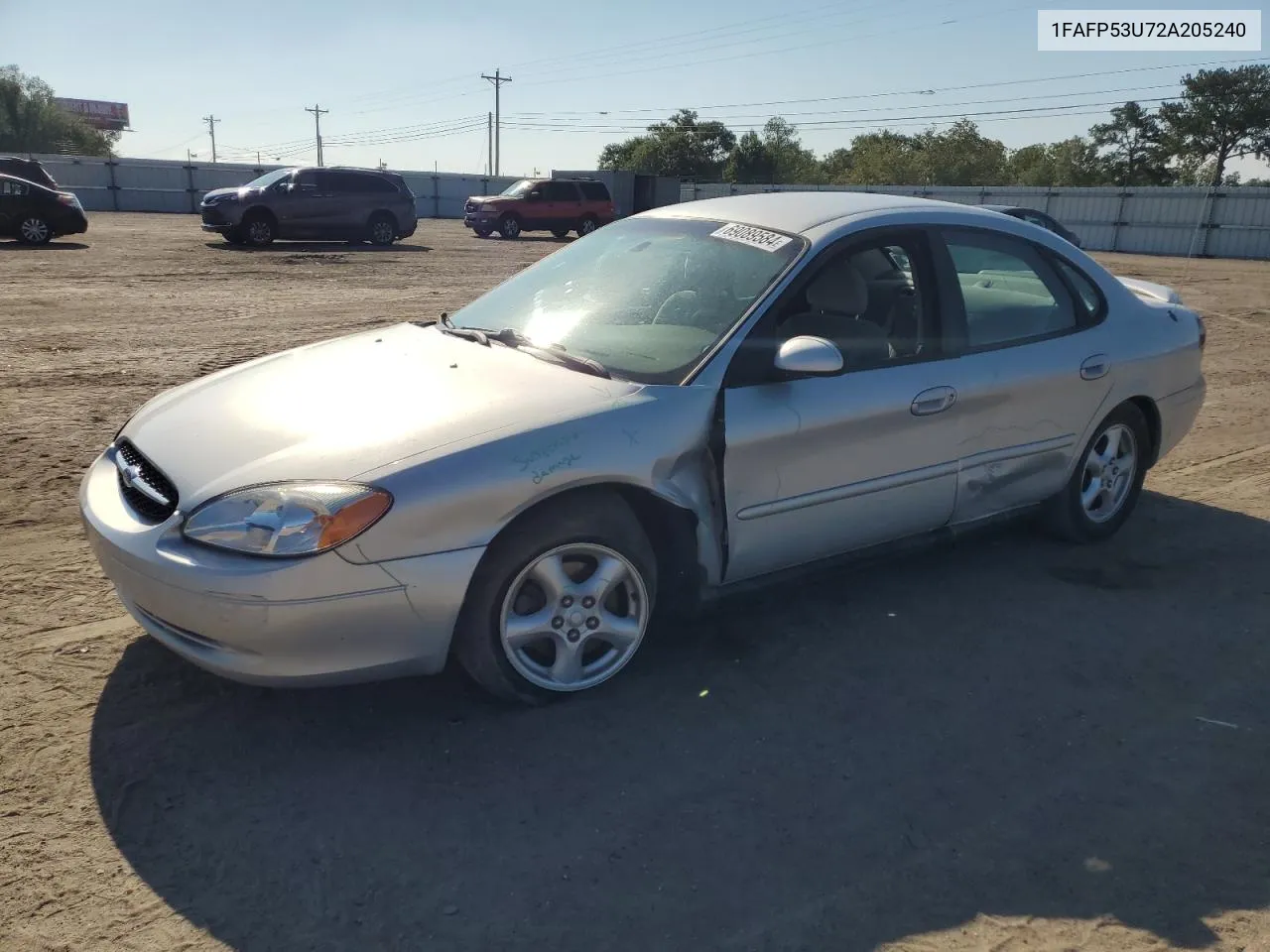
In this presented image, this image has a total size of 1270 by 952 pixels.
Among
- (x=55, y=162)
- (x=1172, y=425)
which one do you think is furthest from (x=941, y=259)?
(x=55, y=162)

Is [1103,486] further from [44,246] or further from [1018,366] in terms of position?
[44,246]

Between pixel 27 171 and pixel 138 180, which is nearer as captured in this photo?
pixel 27 171

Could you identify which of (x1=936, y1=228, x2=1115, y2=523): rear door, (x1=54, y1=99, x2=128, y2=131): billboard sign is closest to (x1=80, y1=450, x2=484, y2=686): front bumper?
(x1=936, y1=228, x2=1115, y2=523): rear door

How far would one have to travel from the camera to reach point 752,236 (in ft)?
12.8

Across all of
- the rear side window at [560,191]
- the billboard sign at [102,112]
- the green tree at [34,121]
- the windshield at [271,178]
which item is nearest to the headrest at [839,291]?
the windshield at [271,178]

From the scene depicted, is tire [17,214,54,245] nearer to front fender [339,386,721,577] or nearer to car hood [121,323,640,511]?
car hood [121,323,640,511]

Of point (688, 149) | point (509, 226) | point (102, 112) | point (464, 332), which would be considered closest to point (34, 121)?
point (102, 112)

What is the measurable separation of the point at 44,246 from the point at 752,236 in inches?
792

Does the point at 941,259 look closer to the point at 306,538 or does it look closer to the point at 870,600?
the point at 870,600

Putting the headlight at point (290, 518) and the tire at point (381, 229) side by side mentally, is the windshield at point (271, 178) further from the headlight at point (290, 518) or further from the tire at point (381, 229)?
the headlight at point (290, 518)

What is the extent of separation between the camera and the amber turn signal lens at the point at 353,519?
107 inches

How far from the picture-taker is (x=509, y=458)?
9.61 feet

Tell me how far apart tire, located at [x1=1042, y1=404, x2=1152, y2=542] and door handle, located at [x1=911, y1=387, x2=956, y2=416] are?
3.54 feet

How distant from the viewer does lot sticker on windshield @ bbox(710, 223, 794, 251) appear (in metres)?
3.80
